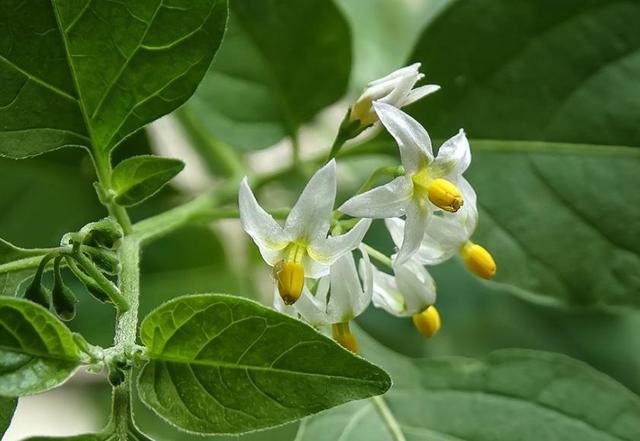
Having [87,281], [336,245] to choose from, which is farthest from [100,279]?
[336,245]

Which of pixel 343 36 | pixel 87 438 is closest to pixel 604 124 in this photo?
pixel 343 36

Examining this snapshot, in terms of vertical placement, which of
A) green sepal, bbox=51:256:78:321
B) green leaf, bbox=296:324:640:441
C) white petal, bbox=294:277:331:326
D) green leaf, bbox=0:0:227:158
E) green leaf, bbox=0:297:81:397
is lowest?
green leaf, bbox=296:324:640:441

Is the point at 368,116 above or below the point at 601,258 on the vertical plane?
above

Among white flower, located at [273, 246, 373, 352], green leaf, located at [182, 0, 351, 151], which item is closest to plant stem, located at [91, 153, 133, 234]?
white flower, located at [273, 246, 373, 352]

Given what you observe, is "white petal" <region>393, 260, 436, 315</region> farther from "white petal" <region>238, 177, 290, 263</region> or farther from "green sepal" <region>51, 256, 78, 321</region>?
"green sepal" <region>51, 256, 78, 321</region>

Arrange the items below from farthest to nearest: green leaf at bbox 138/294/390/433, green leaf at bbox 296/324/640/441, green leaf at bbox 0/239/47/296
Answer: green leaf at bbox 296/324/640/441 < green leaf at bbox 0/239/47/296 < green leaf at bbox 138/294/390/433

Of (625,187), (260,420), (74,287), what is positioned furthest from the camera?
(74,287)

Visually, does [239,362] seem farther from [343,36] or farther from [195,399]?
[343,36]
